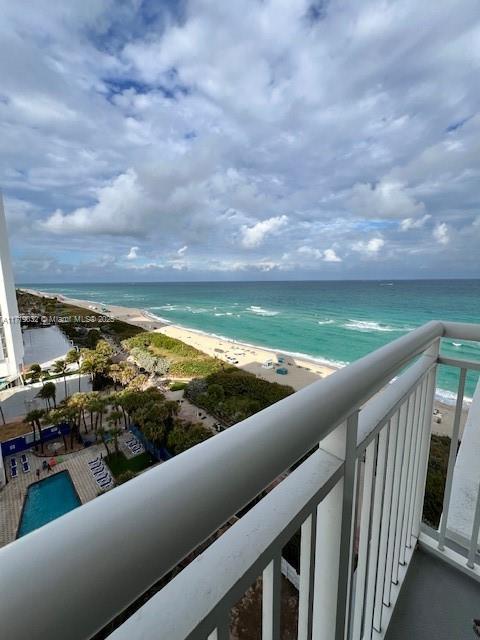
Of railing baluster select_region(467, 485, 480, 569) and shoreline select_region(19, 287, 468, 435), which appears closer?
railing baluster select_region(467, 485, 480, 569)

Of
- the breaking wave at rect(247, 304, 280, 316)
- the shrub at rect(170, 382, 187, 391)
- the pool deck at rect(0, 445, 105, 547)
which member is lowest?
the shrub at rect(170, 382, 187, 391)

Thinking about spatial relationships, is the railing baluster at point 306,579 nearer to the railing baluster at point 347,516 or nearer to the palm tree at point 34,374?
the railing baluster at point 347,516

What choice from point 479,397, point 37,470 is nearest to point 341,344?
point 37,470

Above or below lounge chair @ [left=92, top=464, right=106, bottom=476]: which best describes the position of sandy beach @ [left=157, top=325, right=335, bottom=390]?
below

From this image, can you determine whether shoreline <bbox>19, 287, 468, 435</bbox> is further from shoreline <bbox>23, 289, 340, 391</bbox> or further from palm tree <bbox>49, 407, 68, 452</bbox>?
palm tree <bbox>49, 407, 68, 452</bbox>

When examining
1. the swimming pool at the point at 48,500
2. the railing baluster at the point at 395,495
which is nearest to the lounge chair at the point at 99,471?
the swimming pool at the point at 48,500

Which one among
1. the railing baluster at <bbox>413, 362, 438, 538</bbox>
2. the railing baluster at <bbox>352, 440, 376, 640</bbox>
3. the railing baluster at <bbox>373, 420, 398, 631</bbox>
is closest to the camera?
the railing baluster at <bbox>352, 440, 376, 640</bbox>

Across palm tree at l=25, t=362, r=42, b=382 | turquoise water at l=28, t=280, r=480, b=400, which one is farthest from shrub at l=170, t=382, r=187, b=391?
turquoise water at l=28, t=280, r=480, b=400
